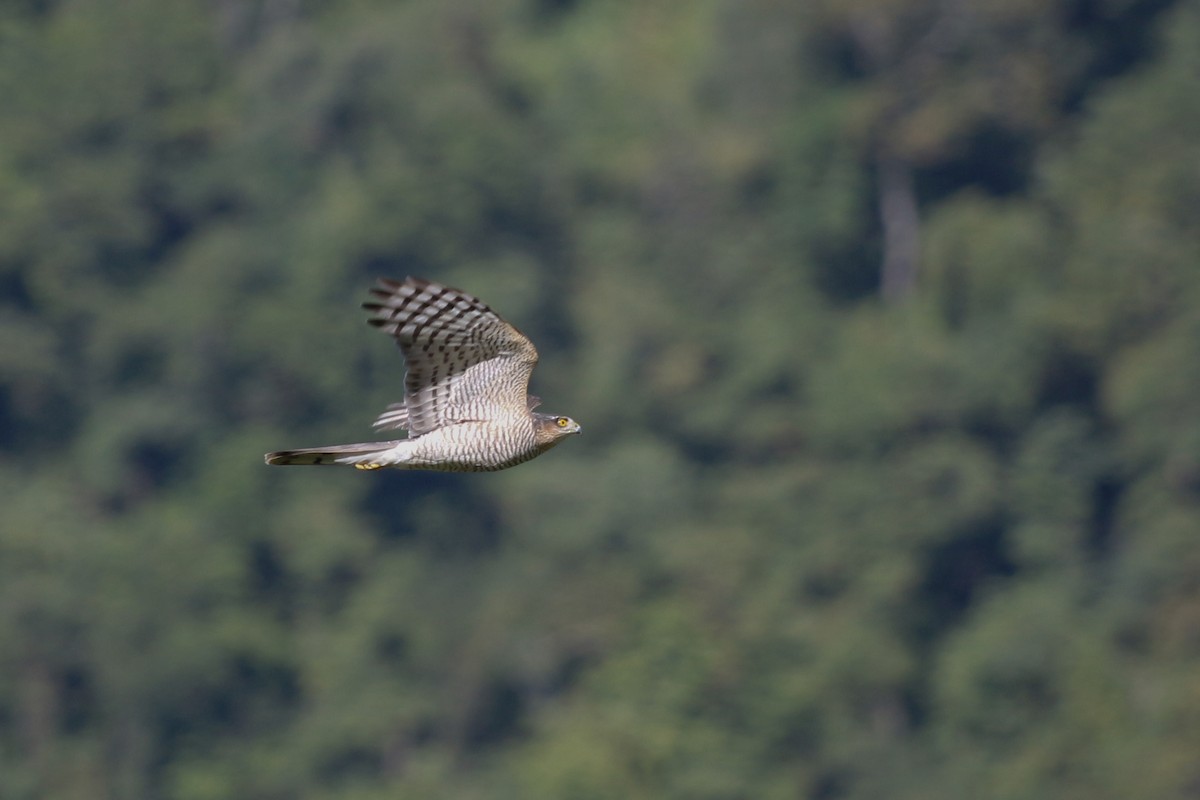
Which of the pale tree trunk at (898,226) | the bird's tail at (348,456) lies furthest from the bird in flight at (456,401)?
the pale tree trunk at (898,226)

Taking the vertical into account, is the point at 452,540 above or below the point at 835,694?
above

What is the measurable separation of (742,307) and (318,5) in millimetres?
16677

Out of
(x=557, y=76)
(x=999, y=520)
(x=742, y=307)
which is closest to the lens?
(x=999, y=520)

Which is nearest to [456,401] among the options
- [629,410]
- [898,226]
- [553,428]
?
[553,428]

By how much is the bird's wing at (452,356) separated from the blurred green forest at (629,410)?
25.1 meters

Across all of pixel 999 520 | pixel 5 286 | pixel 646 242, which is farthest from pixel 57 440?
pixel 999 520

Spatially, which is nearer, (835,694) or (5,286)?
(835,694)

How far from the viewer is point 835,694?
38688mm

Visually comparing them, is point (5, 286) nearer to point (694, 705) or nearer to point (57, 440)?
point (57, 440)

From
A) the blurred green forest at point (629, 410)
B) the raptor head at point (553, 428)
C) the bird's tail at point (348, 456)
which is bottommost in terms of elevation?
the bird's tail at point (348, 456)

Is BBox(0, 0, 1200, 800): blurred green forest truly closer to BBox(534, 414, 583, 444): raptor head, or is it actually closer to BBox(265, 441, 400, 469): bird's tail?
BBox(534, 414, 583, 444): raptor head

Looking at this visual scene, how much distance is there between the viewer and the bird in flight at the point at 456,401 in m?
9.89

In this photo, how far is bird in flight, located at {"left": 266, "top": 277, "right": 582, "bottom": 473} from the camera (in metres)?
9.89

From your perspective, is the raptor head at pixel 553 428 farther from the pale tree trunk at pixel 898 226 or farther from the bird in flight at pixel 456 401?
the pale tree trunk at pixel 898 226
